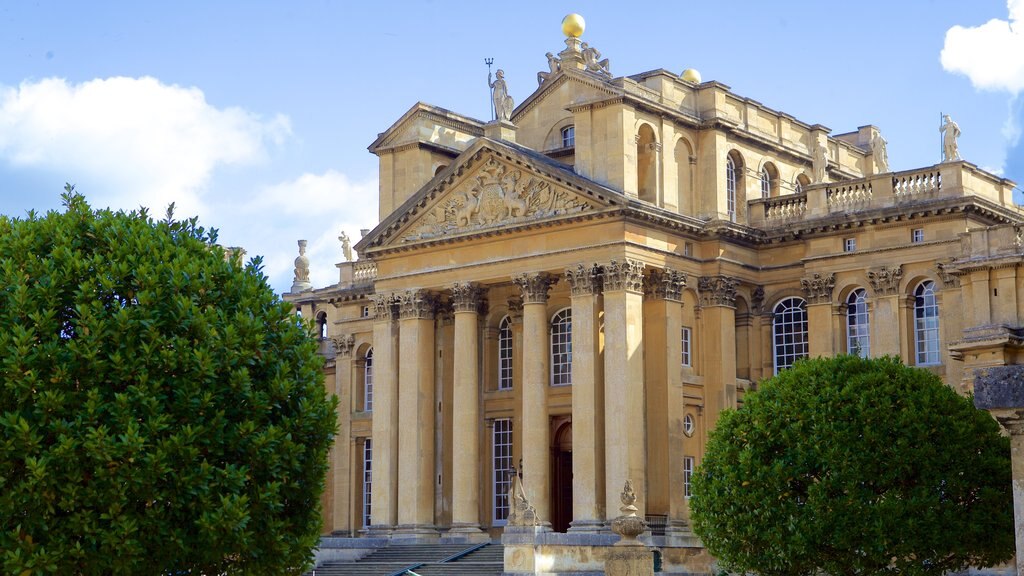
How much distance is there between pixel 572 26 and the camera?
1965 inches

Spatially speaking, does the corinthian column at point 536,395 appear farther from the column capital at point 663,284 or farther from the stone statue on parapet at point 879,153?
the stone statue on parapet at point 879,153

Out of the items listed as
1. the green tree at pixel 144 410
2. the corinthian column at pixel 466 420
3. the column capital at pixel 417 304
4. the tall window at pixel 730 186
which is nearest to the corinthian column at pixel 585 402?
the corinthian column at pixel 466 420

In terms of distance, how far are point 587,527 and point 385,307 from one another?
1047 centimetres

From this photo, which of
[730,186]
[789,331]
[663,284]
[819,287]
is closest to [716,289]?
[663,284]

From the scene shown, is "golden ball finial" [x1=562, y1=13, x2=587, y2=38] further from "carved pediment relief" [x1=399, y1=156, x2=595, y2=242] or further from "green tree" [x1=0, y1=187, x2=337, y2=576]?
"green tree" [x1=0, y1=187, x2=337, y2=576]

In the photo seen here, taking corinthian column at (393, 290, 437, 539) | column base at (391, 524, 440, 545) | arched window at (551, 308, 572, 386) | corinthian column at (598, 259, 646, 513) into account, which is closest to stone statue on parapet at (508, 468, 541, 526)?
corinthian column at (598, 259, 646, 513)

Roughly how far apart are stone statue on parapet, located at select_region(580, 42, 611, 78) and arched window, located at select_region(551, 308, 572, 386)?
24.3 feet

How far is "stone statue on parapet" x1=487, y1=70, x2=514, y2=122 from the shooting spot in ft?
160

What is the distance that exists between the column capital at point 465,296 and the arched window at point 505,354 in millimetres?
2301

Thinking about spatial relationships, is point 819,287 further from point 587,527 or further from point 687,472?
point 587,527

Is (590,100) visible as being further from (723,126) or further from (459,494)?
(459,494)

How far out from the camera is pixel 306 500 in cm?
2528

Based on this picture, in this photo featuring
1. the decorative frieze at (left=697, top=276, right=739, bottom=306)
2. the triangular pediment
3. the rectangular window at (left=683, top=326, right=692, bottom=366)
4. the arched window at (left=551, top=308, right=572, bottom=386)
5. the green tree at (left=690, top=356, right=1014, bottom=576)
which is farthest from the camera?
the arched window at (left=551, top=308, right=572, bottom=386)

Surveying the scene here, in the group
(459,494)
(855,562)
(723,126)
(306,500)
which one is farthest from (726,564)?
(723,126)
